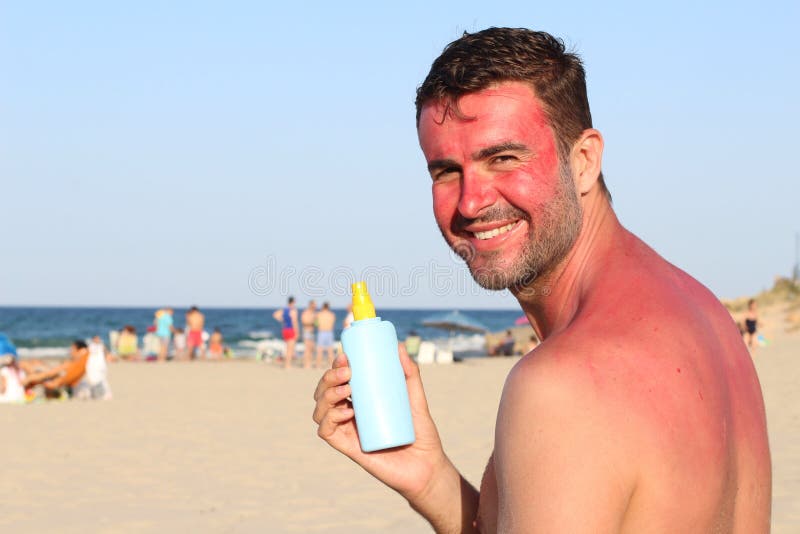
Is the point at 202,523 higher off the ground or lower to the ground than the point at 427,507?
lower

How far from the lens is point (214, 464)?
9.09 m

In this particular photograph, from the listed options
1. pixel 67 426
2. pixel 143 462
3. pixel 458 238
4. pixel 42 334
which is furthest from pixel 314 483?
pixel 42 334

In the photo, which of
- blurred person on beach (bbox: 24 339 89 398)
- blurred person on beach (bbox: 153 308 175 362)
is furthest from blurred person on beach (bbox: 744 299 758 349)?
blurred person on beach (bbox: 24 339 89 398)

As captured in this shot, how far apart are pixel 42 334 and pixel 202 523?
50.6 m

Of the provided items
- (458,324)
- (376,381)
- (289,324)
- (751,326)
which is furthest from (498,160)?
(458,324)

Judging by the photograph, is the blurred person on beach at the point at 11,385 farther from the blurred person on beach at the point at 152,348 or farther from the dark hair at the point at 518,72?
the dark hair at the point at 518,72

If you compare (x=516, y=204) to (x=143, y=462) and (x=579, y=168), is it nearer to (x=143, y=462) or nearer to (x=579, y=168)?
(x=579, y=168)

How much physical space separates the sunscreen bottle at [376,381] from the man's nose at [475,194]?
325 mm

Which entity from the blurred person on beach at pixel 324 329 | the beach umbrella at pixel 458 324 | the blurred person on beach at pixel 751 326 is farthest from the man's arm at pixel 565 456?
the beach umbrella at pixel 458 324

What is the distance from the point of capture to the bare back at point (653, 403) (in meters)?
1.57

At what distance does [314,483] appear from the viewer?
8.04 metres

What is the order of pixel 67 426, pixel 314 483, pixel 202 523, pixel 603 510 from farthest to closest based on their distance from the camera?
pixel 67 426
pixel 314 483
pixel 202 523
pixel 603 510

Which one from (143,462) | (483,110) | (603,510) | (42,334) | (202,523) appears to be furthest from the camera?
(42,334)

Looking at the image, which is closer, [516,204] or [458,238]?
[516,204]
